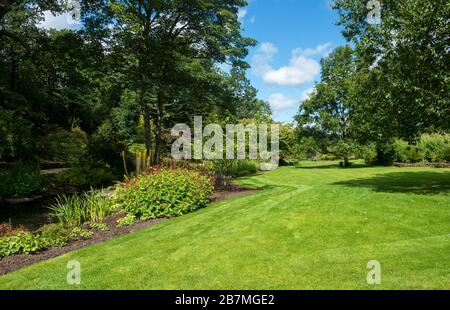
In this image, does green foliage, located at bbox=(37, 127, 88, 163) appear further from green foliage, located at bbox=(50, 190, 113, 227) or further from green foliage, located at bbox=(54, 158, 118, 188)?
green foliage, located at bbox=(50, 190, 113, 227)

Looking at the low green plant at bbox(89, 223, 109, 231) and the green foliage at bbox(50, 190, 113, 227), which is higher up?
the green foliage at bbox(50, 190, 113, 227)

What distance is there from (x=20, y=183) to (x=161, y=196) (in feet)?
23.0

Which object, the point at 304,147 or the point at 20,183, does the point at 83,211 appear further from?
the point at 304,147

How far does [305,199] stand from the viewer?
10.3 metres

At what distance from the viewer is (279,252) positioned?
586 cm

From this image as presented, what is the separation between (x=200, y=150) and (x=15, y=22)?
21.1 metres

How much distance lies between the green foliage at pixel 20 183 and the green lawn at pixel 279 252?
24.9 ft

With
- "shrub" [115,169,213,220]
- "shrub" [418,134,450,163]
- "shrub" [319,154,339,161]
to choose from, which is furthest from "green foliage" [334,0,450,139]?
"shrub" [319,154,339,161]

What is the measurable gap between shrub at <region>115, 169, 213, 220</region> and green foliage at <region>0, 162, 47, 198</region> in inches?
202

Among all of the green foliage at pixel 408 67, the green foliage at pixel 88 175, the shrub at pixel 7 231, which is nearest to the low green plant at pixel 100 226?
the shrub at pixel 7 231

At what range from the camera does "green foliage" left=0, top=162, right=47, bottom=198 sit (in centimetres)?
1308

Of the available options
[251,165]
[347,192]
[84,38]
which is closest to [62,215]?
[347,192]

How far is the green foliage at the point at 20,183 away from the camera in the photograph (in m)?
13.1

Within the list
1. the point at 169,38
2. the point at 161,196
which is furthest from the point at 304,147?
the point at 161,196
